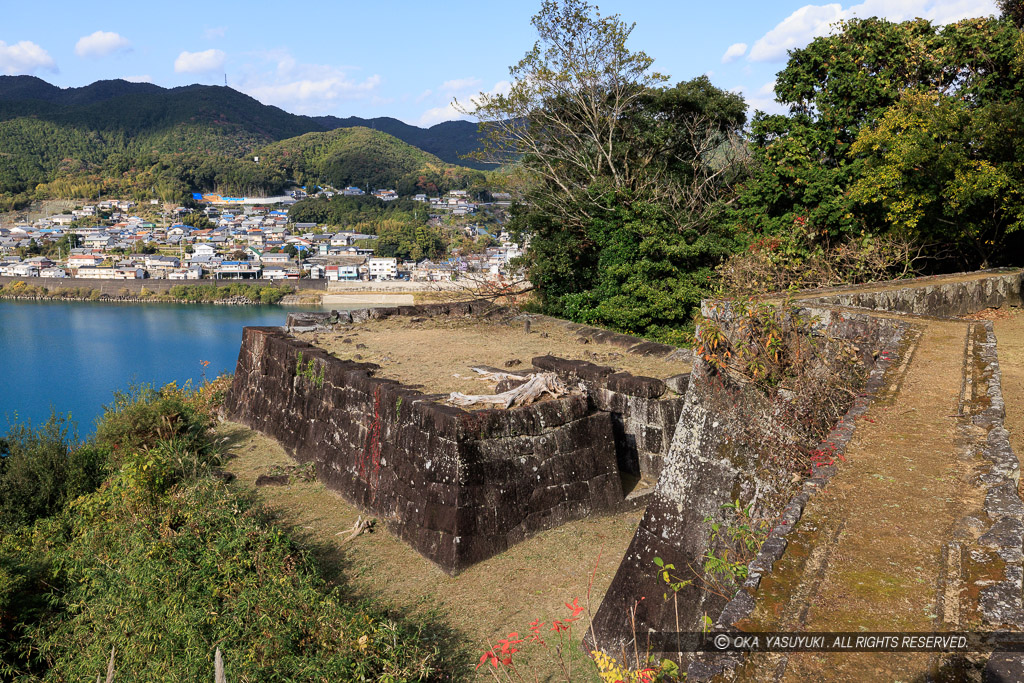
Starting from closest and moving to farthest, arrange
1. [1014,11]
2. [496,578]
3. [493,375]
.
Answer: [496,578] → [493,375] → [1014,11]

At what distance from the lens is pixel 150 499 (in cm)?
800

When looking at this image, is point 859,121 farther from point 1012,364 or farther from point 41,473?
point 41,473

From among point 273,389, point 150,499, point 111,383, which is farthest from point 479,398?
point 111,383

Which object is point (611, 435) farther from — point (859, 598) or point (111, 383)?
point (111, 383)

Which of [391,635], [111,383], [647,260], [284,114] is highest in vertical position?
[284,114]

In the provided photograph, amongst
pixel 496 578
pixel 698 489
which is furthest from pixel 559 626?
pixel 496 578

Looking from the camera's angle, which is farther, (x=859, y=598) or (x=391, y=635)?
(x=391, y=635)

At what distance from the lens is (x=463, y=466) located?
6191mm

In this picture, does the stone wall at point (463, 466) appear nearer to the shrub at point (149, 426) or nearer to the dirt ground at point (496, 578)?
the dirt ground at point (496, 578)

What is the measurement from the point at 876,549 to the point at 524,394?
15.0 feet

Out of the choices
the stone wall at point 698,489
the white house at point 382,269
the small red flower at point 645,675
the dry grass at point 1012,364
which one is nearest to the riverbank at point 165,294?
the white house at point 382,269

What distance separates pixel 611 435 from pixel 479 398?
4.96 feet

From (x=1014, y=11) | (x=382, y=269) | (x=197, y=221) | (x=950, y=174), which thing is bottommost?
(x=382, y=269)

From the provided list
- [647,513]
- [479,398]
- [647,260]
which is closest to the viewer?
[647,513]
